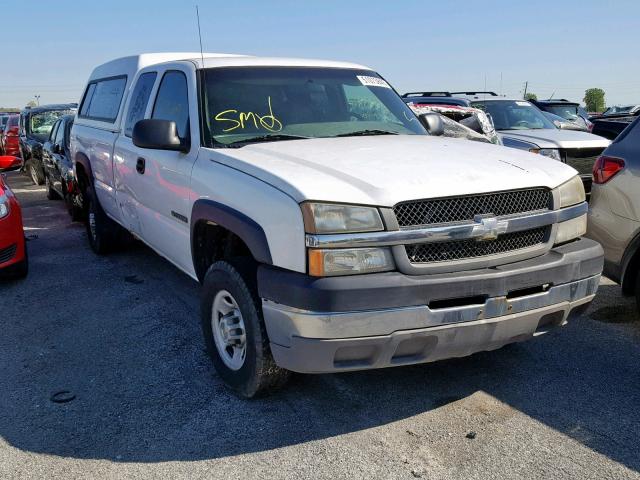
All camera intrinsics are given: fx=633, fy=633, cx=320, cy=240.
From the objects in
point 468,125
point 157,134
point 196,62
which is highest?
point 196,62

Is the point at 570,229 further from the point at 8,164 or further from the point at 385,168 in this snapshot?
the point at 8,164

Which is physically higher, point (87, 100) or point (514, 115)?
point (87, 100)

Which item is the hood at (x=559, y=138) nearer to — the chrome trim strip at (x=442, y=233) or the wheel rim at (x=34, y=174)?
the chrome trim strip at (x=442, y=233)

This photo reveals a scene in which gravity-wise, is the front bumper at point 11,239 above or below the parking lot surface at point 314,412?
above

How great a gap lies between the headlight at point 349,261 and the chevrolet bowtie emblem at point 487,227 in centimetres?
47

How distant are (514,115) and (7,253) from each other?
26.5ft

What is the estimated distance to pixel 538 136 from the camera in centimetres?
912

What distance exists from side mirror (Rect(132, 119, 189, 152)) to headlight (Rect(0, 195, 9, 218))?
8.81ft

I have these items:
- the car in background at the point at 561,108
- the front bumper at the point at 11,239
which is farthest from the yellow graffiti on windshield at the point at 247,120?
the car in background at the point at 561,108

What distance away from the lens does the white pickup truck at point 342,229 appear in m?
2.91

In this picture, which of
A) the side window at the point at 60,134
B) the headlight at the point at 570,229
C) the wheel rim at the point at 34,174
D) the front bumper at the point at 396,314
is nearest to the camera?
the front bumper at the point at 396,314

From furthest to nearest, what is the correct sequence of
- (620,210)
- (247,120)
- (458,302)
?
(620,210) → (247,120) → (458,302)

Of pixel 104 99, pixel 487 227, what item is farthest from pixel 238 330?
pixel 104 99

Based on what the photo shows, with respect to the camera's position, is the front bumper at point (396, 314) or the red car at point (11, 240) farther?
the red car at point (11, 240)
